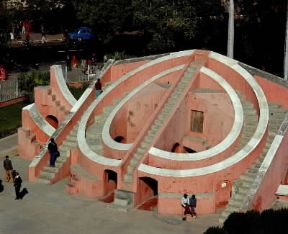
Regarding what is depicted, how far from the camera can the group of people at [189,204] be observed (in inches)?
917

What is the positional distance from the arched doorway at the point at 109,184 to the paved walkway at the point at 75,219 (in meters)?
0.50

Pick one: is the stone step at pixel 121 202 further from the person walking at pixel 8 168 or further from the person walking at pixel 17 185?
the person walking at pixel 8 168

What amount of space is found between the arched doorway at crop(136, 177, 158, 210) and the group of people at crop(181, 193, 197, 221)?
5.64 feet

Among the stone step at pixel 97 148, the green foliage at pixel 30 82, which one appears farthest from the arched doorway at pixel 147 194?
the green foliage at pixel 30 82

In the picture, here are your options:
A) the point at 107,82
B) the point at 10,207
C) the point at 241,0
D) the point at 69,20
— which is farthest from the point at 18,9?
the point at 10,207

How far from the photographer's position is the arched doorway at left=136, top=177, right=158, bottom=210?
24.8 meters

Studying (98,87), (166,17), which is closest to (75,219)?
(98,87)

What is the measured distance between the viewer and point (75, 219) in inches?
925

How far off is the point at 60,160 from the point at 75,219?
16.3 ft

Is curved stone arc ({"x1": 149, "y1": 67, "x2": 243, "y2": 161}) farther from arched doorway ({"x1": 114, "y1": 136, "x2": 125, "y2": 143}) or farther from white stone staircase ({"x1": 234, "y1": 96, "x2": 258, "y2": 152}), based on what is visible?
arched doorway ({"x1": 114, "y1": 136, "x2": 125, "y2": 143})

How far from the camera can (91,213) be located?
78.8 feet

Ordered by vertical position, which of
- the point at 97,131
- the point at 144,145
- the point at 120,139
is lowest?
the point at 120,139

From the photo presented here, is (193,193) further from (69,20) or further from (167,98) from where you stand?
(69,20)

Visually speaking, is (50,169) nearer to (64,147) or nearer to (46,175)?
(46,175)
